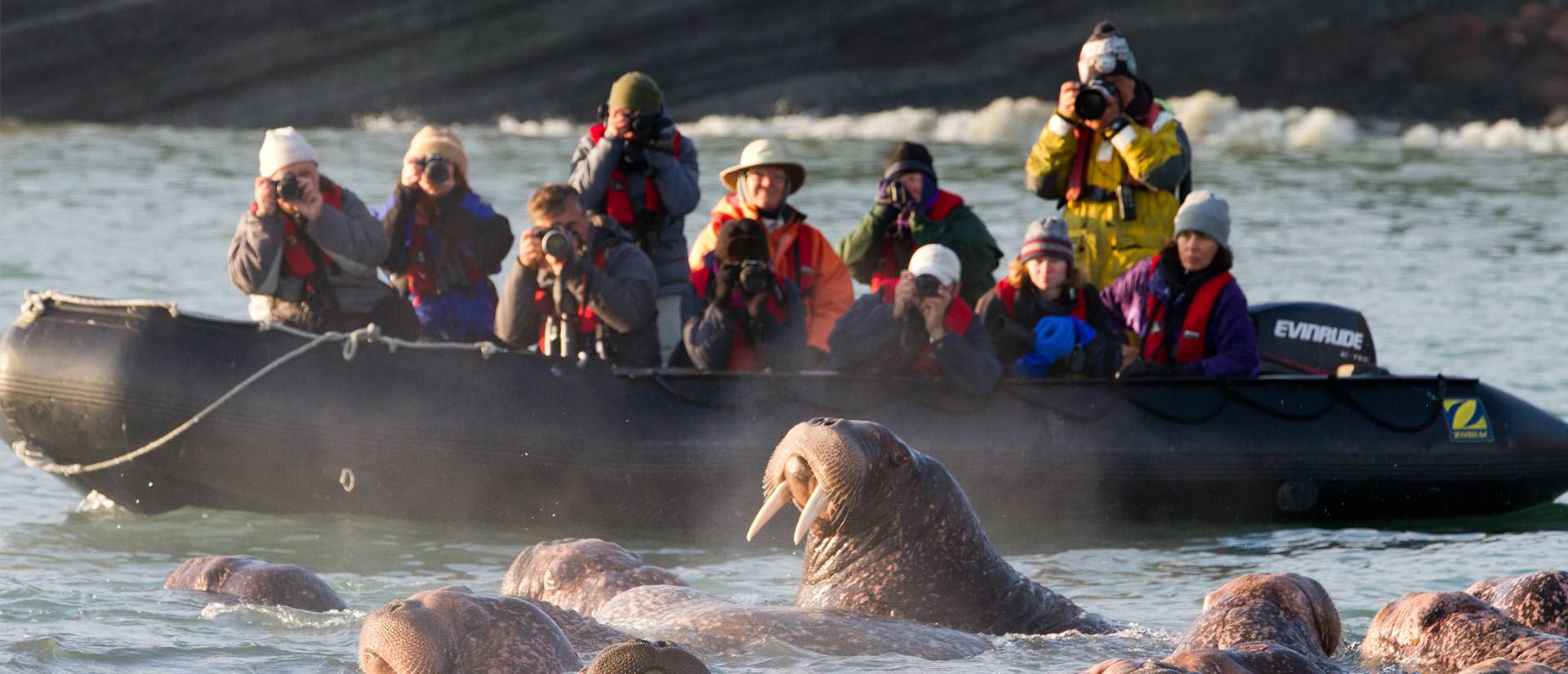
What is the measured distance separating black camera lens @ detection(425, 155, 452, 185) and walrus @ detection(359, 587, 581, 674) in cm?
443

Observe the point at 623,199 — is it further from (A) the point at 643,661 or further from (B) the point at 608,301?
(A) the point at 643,661

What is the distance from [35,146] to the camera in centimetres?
2783

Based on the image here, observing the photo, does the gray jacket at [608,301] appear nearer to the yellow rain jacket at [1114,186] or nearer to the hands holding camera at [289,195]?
the hands holding camera at [289,195]

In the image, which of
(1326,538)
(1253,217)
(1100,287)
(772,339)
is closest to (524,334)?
(772,339)

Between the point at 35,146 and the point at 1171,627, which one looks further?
the point at 35,146

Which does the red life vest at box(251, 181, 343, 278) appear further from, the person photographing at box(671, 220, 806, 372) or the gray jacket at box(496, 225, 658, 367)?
the person photographing at box(671, 220, 806, 372)

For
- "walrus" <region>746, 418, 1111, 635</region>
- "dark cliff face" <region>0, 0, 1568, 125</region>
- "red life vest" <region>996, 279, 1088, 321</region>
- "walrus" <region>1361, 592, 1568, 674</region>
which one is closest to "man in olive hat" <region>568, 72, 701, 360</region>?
"red life vest" <region>996, 279, 1088, 321</region>

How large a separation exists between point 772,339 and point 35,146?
69.9 feet

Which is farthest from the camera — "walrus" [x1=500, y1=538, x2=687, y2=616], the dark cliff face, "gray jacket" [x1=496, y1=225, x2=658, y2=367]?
the dark cliff face

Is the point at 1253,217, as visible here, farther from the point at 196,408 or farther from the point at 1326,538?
the point at 196,408

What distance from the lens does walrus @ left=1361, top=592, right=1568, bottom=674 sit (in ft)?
18.0

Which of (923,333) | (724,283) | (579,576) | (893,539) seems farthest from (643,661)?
(923,333)

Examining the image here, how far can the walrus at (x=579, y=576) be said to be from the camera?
6281 millimetres

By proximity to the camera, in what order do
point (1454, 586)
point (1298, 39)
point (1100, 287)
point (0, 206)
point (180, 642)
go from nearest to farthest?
point (180, 642), point (1454, 586), point (1100, 287), point (0, 206), point (1298, 39)
